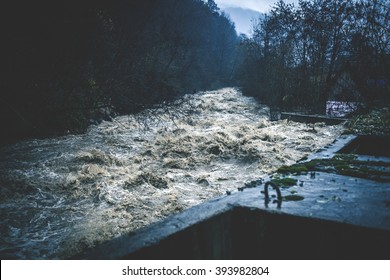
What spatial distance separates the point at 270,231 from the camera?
3.09 m

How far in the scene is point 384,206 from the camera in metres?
3.21

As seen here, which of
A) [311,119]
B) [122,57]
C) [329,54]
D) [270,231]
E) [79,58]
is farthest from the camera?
[329,54]

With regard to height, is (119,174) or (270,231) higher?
(270,231)

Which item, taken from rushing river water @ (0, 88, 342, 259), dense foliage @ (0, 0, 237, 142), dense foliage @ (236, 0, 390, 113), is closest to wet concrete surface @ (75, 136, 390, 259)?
rushing river water @ (0, 88, 342, 259)

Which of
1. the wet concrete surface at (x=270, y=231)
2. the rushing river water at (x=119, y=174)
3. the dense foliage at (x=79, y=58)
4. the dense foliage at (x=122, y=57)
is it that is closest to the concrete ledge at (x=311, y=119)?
the rushing river water at (x=119, y=174)

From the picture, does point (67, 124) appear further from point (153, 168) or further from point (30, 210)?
point (30, 210)

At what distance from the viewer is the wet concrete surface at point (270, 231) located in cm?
266

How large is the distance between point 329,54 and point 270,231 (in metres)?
18.9

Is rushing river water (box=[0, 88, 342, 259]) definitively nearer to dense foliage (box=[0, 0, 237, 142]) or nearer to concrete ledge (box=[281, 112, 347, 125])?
concrete ledge (box=[281, 112, 347, 125])

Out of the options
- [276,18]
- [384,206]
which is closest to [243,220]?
[384,206]

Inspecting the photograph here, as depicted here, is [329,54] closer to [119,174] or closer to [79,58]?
[119,174]

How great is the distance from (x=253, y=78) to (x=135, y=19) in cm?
2578

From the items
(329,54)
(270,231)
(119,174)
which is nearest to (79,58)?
(119,174)

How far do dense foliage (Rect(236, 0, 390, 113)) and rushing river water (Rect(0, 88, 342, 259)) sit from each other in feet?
9.86
